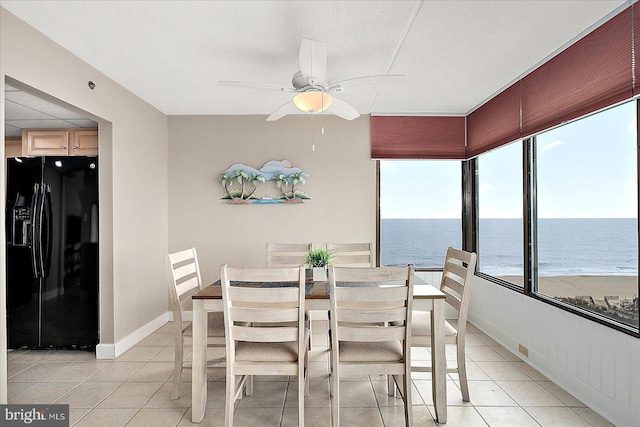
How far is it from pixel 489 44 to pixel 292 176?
2451mm

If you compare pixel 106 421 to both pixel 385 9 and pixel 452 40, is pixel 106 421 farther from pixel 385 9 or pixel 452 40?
pixel 452 40

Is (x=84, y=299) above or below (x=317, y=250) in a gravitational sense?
below

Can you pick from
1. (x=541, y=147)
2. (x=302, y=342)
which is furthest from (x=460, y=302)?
(x=541, y=147)

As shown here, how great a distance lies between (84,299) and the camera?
344 cm

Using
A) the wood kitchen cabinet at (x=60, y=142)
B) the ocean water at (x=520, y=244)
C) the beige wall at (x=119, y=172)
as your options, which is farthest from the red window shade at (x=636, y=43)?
the wood kitchen cabinet at (x=60, y=142)

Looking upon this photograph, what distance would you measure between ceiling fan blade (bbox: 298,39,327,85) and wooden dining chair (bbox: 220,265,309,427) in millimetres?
1267

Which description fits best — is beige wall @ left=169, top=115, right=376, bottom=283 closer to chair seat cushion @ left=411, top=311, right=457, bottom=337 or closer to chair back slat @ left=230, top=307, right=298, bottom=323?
chair seat cushion @ left=411, top=311, right=457, bottom=337

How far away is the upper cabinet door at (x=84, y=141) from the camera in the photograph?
12.1 feet

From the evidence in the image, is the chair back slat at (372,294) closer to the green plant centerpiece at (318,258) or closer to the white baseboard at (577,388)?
the green plant centerpiece at (318,258)

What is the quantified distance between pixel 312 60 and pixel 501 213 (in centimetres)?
262

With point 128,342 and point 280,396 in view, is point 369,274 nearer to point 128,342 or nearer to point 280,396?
point 280,396

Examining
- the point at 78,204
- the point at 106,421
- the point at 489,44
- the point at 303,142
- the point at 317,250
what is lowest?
the point at 106,421

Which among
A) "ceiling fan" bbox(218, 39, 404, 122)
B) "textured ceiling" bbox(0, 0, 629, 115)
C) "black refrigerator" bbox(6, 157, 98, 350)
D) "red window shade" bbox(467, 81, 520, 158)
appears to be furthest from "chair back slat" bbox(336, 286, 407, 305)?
"black refrigerator" bbox(6, 157, 98, 350)

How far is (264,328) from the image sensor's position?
2096 mm
